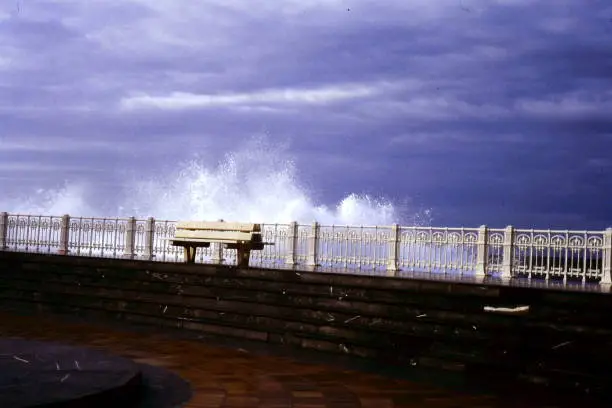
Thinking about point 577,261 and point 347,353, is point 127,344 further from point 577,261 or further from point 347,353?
point 577,261

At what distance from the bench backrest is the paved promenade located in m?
2.62

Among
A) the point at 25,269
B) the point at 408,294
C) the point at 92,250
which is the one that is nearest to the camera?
the point at 408,294

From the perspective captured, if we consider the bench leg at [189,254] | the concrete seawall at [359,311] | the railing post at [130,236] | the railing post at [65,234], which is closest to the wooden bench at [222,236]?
the bench leg at [189,254]

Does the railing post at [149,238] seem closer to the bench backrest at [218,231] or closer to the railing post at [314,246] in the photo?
the bench backrest at [218,231]

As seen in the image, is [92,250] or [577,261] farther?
[92,250]

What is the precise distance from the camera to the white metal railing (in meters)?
15.1

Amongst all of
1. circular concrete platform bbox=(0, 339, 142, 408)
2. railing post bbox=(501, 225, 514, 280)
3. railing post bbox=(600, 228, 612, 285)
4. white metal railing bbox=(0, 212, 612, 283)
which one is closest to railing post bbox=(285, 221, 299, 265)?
white metal railing bbox=(0, 212, 612, 283)

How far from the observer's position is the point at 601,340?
1095 cm

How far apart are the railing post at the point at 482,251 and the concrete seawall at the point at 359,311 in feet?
10.2

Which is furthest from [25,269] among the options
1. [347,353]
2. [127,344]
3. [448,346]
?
[448,346]

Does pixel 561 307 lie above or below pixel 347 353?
above

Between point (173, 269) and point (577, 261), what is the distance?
800 cm

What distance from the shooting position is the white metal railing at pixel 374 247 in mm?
15125

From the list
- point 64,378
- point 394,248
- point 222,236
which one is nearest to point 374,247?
point 394,248
